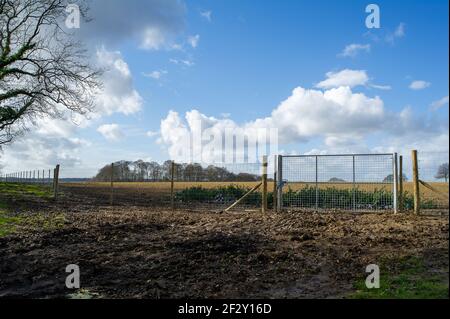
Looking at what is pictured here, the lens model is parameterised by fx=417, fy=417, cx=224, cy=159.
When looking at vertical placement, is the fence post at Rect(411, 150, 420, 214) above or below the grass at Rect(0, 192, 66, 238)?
above

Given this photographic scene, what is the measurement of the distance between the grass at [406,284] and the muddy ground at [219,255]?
7.4 inches

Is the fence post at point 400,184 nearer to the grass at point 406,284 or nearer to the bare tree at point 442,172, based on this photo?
the bare tree at point 442,172

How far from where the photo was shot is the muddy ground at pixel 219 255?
6.35 m

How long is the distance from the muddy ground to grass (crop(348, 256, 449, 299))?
0.62 feet

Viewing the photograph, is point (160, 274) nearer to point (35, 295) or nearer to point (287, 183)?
point (35, 295)

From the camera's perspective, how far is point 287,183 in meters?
15.0

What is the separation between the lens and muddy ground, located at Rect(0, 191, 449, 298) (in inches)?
250

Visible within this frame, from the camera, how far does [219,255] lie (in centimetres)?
793

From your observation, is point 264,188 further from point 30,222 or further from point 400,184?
point 30,222

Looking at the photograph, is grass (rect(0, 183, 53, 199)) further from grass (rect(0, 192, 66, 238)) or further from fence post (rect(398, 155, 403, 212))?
fence post (rect(398, 155, 403, 212))

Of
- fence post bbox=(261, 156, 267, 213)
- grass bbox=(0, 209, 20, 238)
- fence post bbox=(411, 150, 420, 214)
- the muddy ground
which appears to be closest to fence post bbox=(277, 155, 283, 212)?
fence post bbox=(261, 156, 267, 213)
